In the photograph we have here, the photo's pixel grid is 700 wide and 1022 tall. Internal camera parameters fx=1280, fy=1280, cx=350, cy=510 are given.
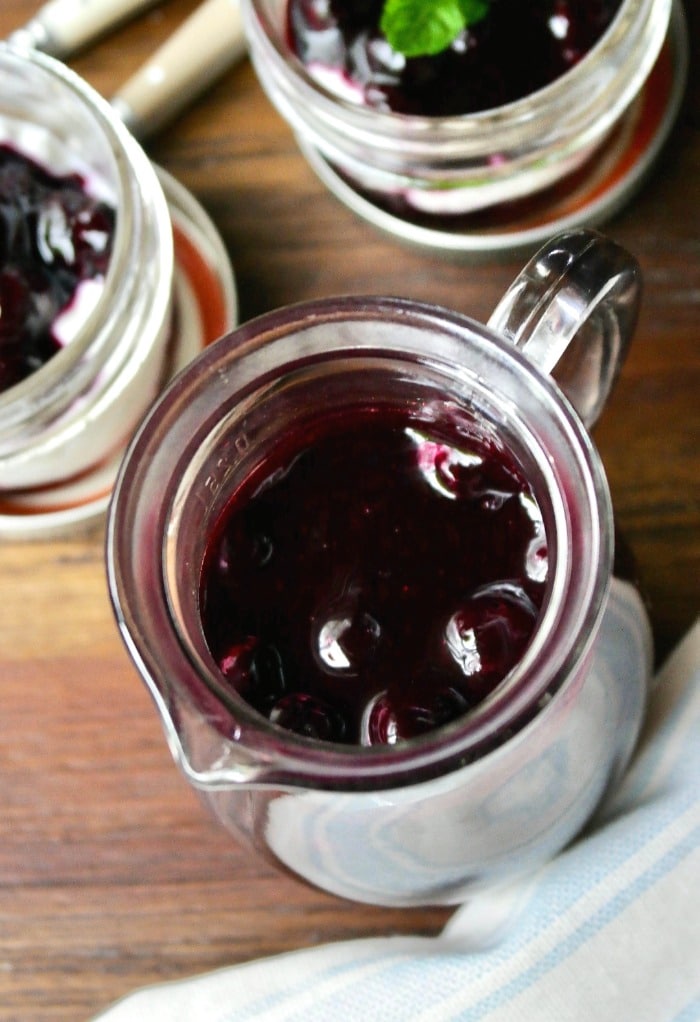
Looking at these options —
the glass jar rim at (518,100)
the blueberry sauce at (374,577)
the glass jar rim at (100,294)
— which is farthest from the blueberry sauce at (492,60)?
the blueberry sauce at (374,577)

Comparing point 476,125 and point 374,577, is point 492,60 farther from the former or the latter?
point 374,577

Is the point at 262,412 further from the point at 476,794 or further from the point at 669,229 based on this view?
the point at 669,229

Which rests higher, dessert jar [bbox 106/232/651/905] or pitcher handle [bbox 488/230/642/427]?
pitcher handle [bbox 488/230/642/427]

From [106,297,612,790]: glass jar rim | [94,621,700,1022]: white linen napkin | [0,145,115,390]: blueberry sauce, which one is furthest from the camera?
[0,145,115,390]: blueberry sauce

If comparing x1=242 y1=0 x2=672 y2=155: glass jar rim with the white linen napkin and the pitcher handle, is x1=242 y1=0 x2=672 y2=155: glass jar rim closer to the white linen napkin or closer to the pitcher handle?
the pitcher handle

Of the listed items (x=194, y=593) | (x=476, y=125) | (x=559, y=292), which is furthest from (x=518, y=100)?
(x=194, y=593)

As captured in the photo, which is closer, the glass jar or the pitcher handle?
the pitcher handle

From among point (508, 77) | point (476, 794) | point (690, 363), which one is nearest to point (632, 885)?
point (476, 794)

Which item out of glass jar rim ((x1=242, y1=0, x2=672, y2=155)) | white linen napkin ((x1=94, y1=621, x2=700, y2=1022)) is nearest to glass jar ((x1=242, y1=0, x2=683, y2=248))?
glass jar rim ((x1=242, y1=0, x2=672, y2=155))

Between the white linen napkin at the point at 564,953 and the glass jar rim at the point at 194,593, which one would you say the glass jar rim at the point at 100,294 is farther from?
the white linen napkin at the point at 564,953
